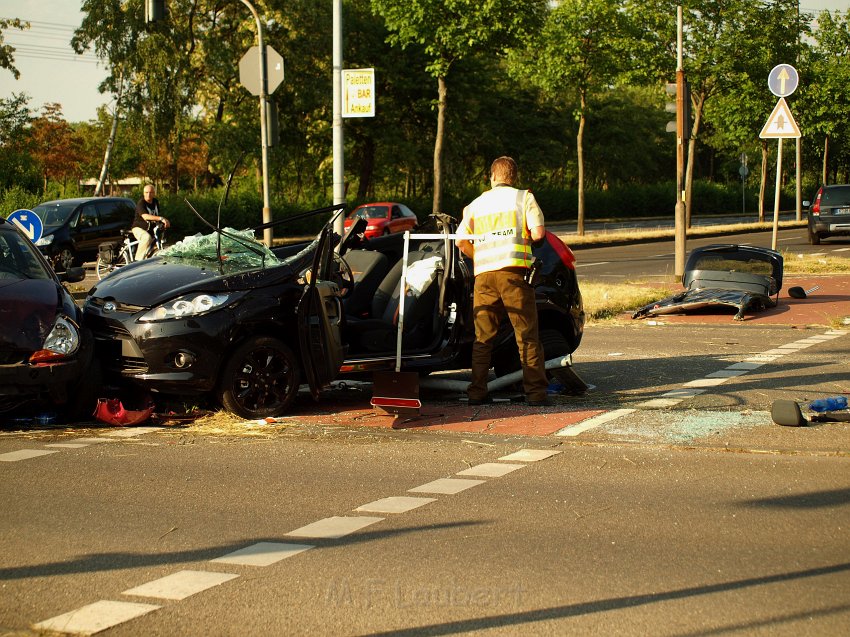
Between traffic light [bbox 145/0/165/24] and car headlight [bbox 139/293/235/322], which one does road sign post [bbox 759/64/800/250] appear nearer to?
traffic light [bbox 145/0/165/24]

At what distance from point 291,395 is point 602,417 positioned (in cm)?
237

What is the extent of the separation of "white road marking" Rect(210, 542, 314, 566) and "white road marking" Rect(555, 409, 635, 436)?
3.22m

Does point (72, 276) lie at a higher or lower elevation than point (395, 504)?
higher

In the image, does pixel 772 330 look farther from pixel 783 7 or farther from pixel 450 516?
pixel 783 7

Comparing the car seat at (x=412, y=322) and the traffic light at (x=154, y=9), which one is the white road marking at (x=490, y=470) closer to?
the car seat at (x=412, y=322)

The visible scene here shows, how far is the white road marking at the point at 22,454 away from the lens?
7684 mm

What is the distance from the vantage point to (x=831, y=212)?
34656 mm

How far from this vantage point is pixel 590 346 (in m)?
13.5

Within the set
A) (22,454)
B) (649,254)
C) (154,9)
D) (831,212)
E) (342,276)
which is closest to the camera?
(22,454)

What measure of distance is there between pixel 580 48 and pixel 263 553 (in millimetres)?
38117

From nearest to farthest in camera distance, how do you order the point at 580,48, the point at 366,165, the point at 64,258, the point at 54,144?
1. the point at 64,258
2. the point at 580,48
3. the point at 366,165
4. the point at 54,144

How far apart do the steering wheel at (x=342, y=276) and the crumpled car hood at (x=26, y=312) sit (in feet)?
6.96

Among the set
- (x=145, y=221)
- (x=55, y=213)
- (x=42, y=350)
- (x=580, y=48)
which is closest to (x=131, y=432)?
(x=42, y=350)

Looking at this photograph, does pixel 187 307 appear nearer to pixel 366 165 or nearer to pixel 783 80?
pixel 783 80
